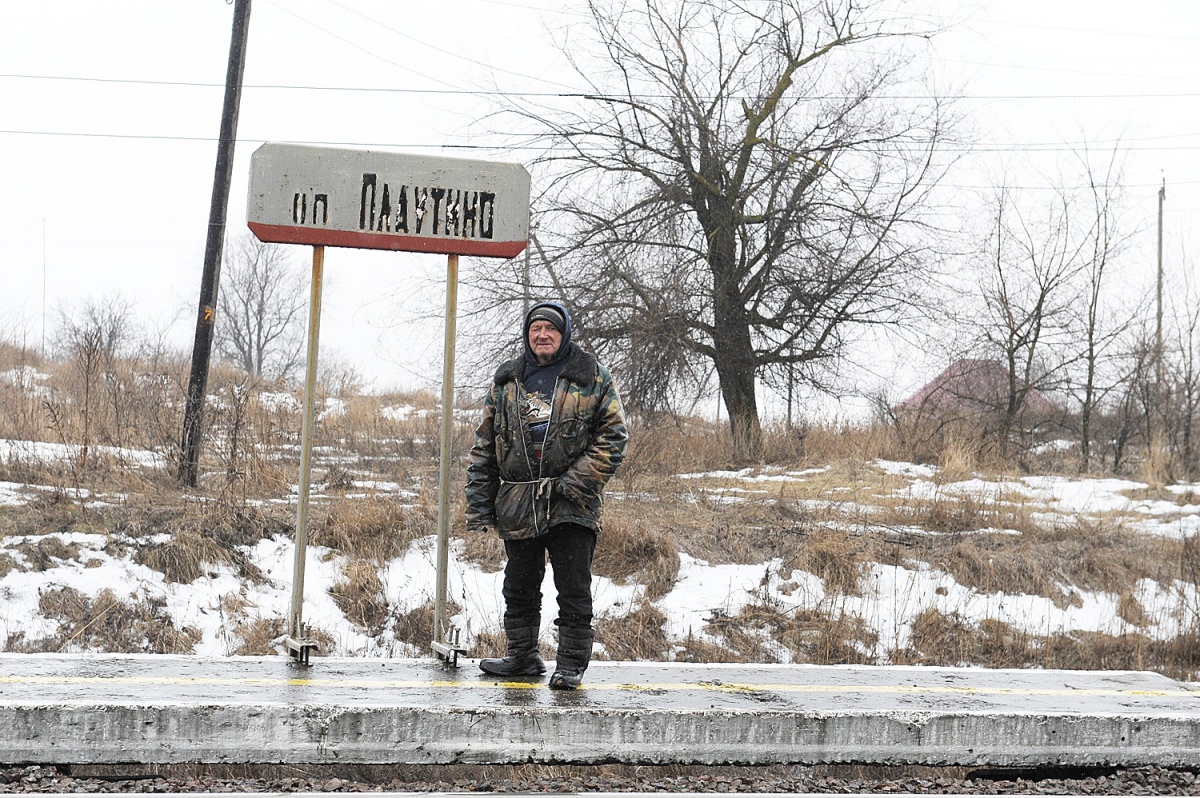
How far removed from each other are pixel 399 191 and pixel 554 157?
12.5 m

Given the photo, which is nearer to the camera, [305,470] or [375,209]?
[375,209]

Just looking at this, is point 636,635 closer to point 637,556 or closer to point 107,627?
point 637,556

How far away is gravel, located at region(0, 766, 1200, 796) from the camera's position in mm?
4707

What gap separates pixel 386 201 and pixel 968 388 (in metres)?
16.0

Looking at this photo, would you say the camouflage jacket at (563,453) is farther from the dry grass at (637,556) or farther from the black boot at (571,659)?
the dry grass at (637,556)

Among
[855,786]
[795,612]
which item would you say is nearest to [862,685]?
[855,786]

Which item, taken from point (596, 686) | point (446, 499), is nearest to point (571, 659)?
point (596, 686)

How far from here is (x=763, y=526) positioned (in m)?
11.0

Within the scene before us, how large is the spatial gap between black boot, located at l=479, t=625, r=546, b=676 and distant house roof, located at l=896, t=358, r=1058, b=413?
586 inches

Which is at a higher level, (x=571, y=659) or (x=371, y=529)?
(x=371, y=529)

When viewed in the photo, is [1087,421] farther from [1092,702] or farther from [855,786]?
[855,786]

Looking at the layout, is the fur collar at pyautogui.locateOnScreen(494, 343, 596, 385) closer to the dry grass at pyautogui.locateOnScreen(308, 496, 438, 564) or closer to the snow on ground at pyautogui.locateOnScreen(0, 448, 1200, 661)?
the snow on ground at pyautogui.locateOnScreen(0, 448, 1200, 661)

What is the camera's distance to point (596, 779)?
16.4 feet

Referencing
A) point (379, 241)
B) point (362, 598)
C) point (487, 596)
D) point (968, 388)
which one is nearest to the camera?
point (379, 241)
